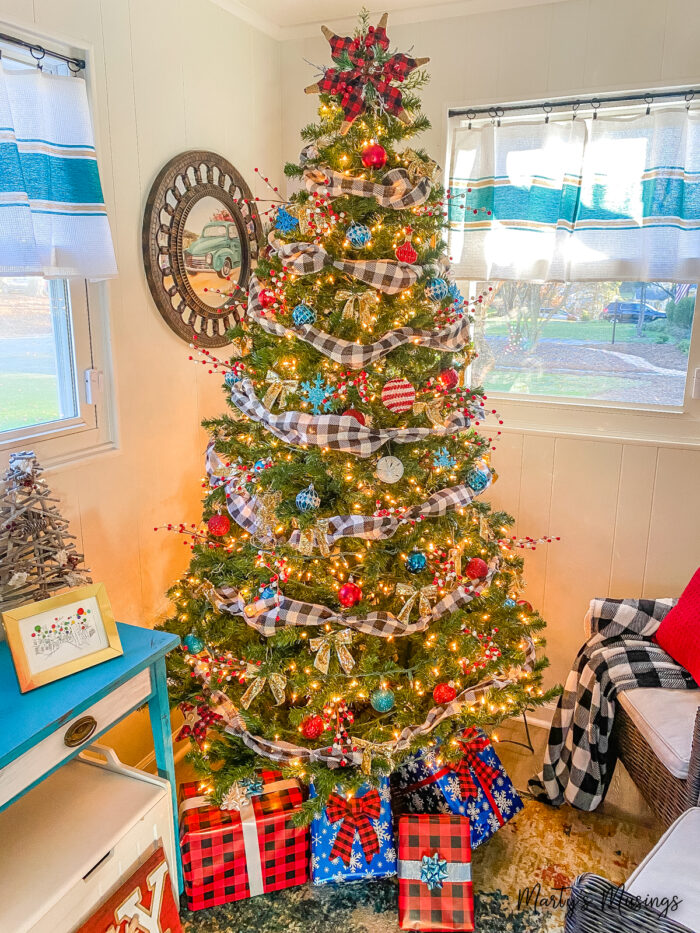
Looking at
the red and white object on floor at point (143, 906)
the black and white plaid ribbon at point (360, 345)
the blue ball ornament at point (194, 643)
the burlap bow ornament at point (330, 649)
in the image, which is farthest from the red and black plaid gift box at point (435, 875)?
the black and white plaid ribbon at point (360, 345)

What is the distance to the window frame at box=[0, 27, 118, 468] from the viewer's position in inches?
71.5

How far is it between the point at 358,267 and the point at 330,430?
15.7 inches

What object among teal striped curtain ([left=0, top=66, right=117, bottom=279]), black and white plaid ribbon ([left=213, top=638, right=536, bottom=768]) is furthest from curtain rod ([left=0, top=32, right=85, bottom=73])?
black and white plaid ribbon ([left=213, top=638, right=536, bottom=768])

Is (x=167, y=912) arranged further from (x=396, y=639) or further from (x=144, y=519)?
(x=144, y=519)

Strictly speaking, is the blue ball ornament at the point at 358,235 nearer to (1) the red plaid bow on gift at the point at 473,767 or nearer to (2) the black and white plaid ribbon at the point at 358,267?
(2) the black and white plaid ribbon at the point at 358,267

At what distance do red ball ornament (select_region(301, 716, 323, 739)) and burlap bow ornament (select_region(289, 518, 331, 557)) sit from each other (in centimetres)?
43

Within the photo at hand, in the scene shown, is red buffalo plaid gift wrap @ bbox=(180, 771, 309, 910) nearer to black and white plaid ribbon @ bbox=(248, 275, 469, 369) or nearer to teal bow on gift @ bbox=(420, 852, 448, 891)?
teal bow on gift @ bbox=(420, 852, 448, 891)

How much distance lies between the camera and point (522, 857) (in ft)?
6.79

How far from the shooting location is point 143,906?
153 cm

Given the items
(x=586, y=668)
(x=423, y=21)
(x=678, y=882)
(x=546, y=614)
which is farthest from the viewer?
(x=546, y=614)

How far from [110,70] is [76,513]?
1.22 m

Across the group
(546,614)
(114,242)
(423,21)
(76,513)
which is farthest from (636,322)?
(76,513)

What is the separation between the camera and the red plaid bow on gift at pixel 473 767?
6.66 feet

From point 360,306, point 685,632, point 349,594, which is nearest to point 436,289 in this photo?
point 360,306
